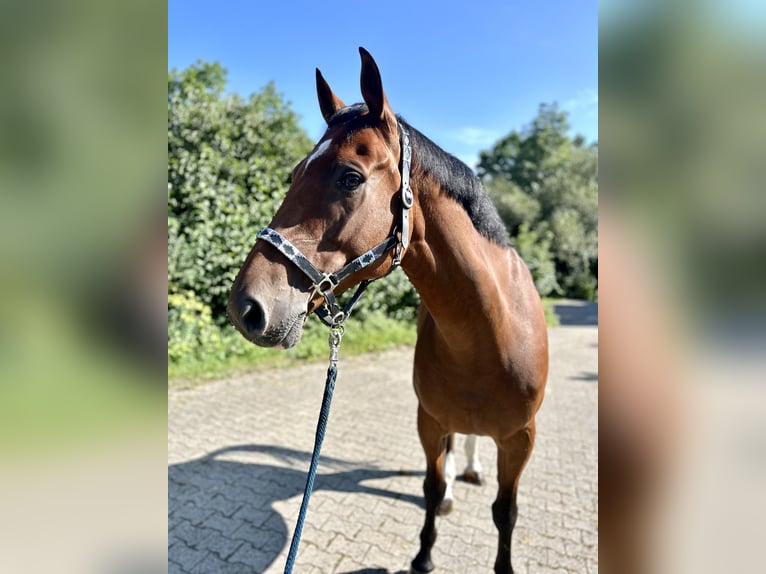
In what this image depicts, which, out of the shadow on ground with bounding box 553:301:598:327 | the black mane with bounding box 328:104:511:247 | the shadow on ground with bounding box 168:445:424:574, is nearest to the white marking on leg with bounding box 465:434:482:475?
the shadow on ground with bounding box 168:445:424:574

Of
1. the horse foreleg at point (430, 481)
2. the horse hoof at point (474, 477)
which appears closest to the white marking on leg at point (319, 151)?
the horse foreleg at point (430, 481)

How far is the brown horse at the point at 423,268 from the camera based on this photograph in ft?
4.77

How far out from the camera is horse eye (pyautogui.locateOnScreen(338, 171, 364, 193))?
154 cm

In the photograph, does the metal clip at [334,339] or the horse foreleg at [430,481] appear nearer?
the metal clip at [334,339]

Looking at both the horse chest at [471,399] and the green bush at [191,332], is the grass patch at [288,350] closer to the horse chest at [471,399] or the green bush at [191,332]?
the green bush at [191,332]

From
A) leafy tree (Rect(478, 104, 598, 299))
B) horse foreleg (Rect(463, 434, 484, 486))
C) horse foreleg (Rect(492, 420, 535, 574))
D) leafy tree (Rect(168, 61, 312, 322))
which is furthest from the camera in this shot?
leafy tree (Rect(478, 104, 598, 299))

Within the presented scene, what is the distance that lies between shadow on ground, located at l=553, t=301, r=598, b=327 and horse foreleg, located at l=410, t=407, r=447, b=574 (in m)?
11.7

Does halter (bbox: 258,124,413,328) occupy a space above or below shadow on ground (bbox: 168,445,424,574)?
above

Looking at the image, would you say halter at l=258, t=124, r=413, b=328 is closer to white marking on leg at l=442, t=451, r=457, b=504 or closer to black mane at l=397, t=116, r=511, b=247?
black mane at l=397, t=116, r=511, b=247

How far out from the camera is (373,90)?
162 centimetres

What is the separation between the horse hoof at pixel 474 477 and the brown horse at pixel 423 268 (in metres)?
1.22

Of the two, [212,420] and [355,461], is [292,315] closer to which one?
[355,461]
